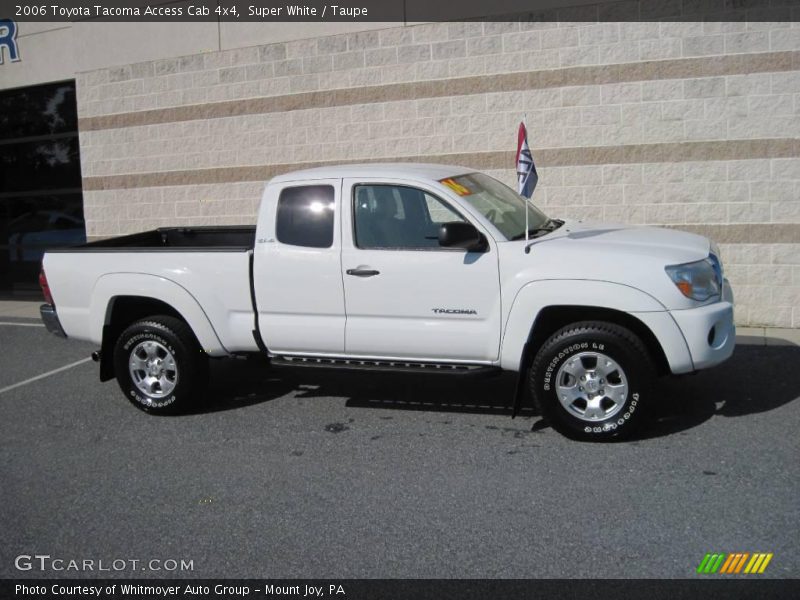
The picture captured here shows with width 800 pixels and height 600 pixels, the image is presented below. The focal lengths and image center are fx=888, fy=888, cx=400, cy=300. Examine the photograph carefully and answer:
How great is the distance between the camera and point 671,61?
982 cm

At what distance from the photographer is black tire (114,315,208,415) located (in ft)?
23.4

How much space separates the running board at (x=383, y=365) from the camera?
20.9 feet

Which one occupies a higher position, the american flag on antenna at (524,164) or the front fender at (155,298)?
the american flag on antenna at (524,164)

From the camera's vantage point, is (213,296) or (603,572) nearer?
(603,572)

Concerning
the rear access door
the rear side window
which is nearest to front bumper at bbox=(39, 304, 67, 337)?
the rear access door

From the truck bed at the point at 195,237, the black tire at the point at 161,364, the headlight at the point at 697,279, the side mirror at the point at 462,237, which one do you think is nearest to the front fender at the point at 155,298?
the black tire at the point at 161,364

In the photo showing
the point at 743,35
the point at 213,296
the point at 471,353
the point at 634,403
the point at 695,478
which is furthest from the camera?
the point at 743,35

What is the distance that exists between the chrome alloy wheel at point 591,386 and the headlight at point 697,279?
2.24ft

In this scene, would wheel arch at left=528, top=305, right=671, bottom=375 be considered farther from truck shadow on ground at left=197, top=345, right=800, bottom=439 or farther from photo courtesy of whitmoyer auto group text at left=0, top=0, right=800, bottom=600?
truck shadow on ground at left=197, top=345, right=800, bottom=439

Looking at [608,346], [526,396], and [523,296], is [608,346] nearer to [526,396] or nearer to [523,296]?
[523,296]

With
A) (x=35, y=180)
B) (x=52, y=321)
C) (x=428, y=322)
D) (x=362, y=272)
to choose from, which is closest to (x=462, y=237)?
(x=428, y=322)

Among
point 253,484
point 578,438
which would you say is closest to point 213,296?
point 253,484

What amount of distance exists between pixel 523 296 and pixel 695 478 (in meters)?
1.63

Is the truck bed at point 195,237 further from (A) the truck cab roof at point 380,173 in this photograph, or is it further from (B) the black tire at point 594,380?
(B) the black tire at point 594,380
